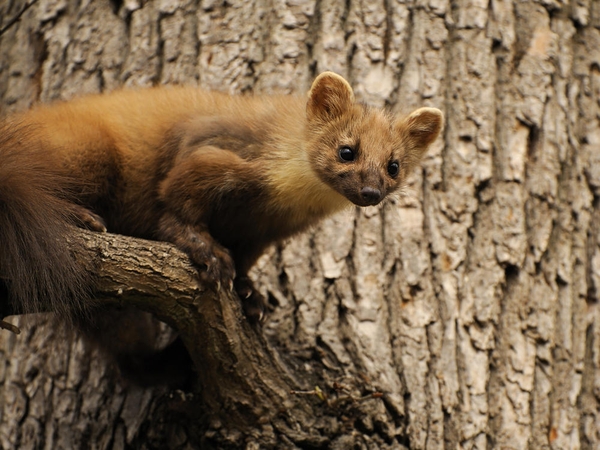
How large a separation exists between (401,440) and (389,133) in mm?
1721

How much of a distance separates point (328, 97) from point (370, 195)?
83 cm

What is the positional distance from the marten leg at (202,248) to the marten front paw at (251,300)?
0.26 meters

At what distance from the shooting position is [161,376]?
4.59 m

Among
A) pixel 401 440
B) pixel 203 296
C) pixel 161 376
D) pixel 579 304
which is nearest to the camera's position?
pixel 203 296

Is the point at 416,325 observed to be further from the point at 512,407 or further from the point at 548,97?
the point at 548,97

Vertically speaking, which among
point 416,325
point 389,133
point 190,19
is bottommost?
point 416,325

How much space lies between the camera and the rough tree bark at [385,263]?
4.25m

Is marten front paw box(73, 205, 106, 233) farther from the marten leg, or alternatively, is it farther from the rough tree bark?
the rough tree bark

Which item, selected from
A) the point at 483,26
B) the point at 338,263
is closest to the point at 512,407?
the point at 338,263

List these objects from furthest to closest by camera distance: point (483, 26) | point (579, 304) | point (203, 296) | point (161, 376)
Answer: point (483, 26), point (579, 304), point (161, 376), point (203, 296)

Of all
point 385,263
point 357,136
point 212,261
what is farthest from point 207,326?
point 357,136

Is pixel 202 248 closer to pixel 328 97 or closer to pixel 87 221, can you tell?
pixel 87 221

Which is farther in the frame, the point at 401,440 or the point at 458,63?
the point at 458,63

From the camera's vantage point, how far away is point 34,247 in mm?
3500
